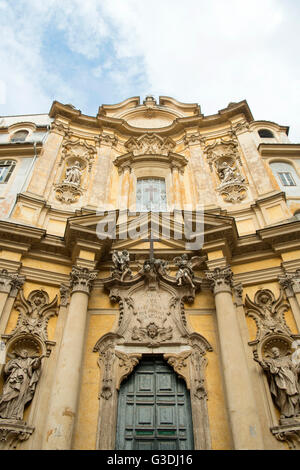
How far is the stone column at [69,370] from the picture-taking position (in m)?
7.01

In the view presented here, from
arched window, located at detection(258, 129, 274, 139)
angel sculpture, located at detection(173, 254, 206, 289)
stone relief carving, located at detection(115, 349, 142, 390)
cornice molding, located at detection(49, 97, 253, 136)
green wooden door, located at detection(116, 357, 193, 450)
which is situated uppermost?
cornice molding, located at detection(49, 97, 253, 136)

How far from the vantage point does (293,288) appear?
30.3 feet

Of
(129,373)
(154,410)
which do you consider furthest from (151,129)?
(154,410)

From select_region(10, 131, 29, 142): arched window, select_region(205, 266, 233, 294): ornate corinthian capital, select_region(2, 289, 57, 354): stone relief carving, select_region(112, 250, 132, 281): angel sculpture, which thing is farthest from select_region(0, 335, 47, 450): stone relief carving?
select_region(10, 131, 29, 142): arched window

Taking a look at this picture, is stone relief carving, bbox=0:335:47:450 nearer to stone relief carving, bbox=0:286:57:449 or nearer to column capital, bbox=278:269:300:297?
stone relief carving, bbox=0:286:57:449

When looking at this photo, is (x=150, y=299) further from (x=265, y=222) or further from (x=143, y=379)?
(x=265, y=222)

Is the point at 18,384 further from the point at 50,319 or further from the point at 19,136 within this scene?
the point at 19,136

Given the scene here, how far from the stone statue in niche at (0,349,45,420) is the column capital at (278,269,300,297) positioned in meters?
6.61

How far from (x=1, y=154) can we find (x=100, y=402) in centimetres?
1070

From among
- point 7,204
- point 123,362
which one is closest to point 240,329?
point 123,362

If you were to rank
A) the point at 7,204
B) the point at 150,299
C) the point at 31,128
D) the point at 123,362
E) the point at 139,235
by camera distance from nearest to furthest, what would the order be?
1. the point at 123,362
2. the point at 150,299
3. the point at 139,235
4. the point at 7,204
5. the point at 31,128

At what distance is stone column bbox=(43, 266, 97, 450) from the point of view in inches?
276

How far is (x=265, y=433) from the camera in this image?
747cm

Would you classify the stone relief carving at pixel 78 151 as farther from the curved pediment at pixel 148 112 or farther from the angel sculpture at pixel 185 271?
the angel sculpture at pixel 185 271
